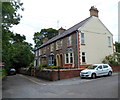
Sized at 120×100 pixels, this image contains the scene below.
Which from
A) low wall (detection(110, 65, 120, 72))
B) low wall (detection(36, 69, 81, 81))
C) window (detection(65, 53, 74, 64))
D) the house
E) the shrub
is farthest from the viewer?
window (detection(65, 53, 74, 64))

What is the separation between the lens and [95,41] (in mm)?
23109

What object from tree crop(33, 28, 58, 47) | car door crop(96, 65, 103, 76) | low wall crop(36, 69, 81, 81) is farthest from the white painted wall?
tree crop(33, 28, 58, 47)

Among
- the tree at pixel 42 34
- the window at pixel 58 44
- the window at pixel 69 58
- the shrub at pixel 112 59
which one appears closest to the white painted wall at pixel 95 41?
the shrub at pixel 112 59

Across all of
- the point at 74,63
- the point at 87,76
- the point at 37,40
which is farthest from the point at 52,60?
the point at 37,40

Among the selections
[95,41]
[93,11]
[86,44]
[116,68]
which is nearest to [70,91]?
[86,44]

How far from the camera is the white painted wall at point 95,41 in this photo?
22.0m

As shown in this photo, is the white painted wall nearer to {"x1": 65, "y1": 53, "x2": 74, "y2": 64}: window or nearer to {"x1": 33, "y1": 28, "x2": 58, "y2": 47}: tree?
{"x1": 65, "y1": 53, "x2": 74, "y2": 64}: window

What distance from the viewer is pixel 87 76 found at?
51.0 ft

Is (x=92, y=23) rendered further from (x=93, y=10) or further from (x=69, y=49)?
(x=69, y=49)

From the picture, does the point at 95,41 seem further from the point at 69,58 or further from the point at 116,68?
the point at 116,68

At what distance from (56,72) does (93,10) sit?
43.4 ft

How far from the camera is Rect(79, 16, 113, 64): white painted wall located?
72.0 ft

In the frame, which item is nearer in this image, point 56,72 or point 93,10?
point 56,72

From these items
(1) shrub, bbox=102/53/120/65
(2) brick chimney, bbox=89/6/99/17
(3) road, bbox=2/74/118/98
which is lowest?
(3) road, bbox=2/74/118/98
